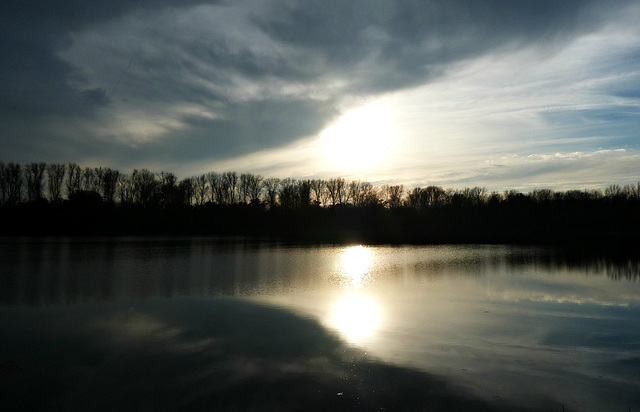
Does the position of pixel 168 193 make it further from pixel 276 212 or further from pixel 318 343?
pixel 318 343

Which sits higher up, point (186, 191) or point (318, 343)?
point (186, 191)

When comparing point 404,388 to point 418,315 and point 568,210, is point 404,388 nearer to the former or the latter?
point 418,315

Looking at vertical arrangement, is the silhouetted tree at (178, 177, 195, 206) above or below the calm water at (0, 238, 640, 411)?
above

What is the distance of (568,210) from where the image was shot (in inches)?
3312

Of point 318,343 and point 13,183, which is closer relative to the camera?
point 318,343

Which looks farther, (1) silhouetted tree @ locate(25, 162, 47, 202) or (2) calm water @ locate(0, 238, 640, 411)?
(1) silhouetted tree @ locate(25, 162, 47, 202)

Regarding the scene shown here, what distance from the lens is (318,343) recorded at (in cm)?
898

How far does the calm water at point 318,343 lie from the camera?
6227mm

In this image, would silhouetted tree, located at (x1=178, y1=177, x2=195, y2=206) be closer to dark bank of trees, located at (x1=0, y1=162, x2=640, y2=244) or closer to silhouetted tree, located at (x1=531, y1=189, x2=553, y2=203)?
dark bank of trees, located at (x1=0, y1=162, x2=640, y2=244)

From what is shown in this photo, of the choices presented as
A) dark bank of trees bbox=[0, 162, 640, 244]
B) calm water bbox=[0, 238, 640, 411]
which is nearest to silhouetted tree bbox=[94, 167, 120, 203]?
dark bank of trees bbox=[0, 162, 640, 244]

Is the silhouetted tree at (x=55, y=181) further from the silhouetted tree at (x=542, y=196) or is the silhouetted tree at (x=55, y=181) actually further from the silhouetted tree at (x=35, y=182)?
the silhouetted tree at (x=542, y=196)

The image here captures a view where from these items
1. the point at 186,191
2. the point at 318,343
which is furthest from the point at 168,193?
the point at 318,343

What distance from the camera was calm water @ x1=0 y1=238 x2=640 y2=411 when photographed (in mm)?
6227

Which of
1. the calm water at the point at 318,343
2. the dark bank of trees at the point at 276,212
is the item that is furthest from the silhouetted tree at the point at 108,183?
the calm water at the point at 318,343
